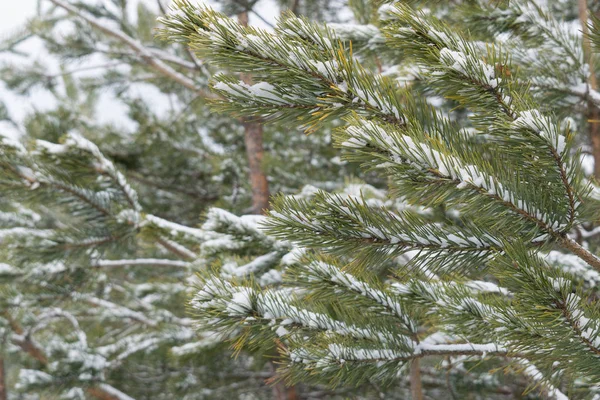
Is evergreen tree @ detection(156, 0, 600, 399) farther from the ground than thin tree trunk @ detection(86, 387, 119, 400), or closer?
farther from the ground

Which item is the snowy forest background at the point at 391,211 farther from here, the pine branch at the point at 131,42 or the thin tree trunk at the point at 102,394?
the pine branch at the point at 131,42

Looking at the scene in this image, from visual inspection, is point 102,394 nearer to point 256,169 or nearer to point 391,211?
point 256,169

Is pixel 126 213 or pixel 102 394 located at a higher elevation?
pixel 126 213

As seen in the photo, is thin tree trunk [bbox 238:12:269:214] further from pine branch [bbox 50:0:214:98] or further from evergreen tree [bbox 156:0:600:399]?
evergreen tree [bbox 156:0:600:399]

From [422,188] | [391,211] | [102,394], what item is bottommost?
[102,394]

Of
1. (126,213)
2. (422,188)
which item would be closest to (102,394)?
(126,213)

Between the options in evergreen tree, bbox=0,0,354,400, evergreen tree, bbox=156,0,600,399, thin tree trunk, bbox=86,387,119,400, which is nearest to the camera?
evergreen tree, bbox=156,0,600,399

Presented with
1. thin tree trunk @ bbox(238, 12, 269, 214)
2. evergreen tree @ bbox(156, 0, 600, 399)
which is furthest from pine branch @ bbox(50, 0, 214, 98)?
evergreen tree @ bbox(156, 0, 600, 399)

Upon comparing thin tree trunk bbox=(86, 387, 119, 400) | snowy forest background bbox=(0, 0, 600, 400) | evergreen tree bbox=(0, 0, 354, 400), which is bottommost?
thin tree trunk bbox=(86, 387, 119, 400)

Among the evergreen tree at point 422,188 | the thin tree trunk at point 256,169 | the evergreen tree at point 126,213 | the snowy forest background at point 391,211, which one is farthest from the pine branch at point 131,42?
the evergreen tree at point 422,188

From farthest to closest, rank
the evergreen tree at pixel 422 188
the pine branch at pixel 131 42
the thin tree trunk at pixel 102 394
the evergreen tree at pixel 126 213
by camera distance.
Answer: the thin tree trunk at pixel 102 394, the pine branch at pixel 131 42, the evergreen tree at pixel 126 213, the evergreen tree at pixel 422 188

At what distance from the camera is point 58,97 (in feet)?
27.0

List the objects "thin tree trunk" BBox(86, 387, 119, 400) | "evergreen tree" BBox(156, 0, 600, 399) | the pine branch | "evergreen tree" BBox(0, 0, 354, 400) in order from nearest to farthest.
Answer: "evergreen tree" BBox(156, 0, 600, 399)
"evergreen tree" BBox(0, 0, 354, 400)
the pine branch
"thin tree trunk" BBox(86, 387, 119, 400)

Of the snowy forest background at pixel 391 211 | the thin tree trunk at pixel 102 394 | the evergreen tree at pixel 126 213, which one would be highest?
the snowy forest background at pixel 391 211
